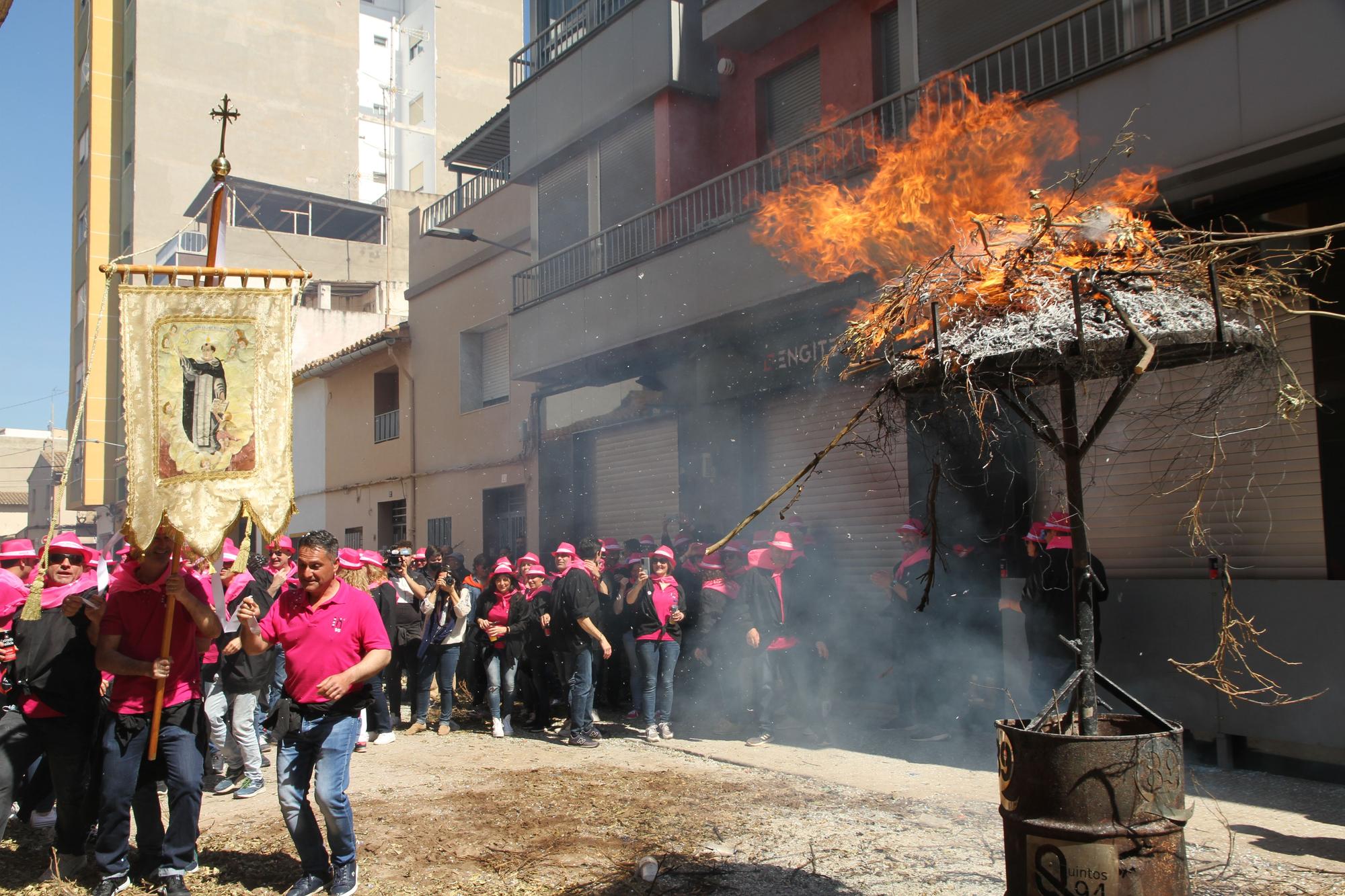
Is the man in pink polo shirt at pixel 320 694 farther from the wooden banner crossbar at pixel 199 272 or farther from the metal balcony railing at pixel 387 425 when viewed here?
the metal balcony railing at pixel 387 425

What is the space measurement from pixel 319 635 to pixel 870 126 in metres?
8.26

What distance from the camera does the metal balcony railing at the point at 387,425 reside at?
23719 millimetres

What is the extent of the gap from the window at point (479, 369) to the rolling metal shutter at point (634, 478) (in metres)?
4.36

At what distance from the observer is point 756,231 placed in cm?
1168

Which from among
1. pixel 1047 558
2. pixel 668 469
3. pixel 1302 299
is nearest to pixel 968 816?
pixel 1047 558

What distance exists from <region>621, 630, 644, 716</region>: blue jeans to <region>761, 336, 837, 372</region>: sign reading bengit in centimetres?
384

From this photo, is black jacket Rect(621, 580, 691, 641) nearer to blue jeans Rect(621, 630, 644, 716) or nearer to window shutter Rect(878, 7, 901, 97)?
blue jeans Rect(621, 630, 644, 716)

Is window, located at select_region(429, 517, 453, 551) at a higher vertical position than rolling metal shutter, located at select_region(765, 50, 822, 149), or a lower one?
lower

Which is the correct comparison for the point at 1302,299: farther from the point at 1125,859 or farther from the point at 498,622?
the point at 498,622

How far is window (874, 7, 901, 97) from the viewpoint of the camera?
12.0 m

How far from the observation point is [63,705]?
5.74 meters

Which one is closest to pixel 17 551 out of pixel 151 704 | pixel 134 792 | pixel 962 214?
pixel 151 704

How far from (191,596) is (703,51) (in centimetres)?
1121

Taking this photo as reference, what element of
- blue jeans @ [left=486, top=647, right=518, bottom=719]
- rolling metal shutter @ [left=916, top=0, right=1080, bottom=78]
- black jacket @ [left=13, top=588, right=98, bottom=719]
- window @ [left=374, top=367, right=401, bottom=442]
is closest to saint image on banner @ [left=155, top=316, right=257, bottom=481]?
black jacket @ [left=13, top=588, right=98, bottom=719]
